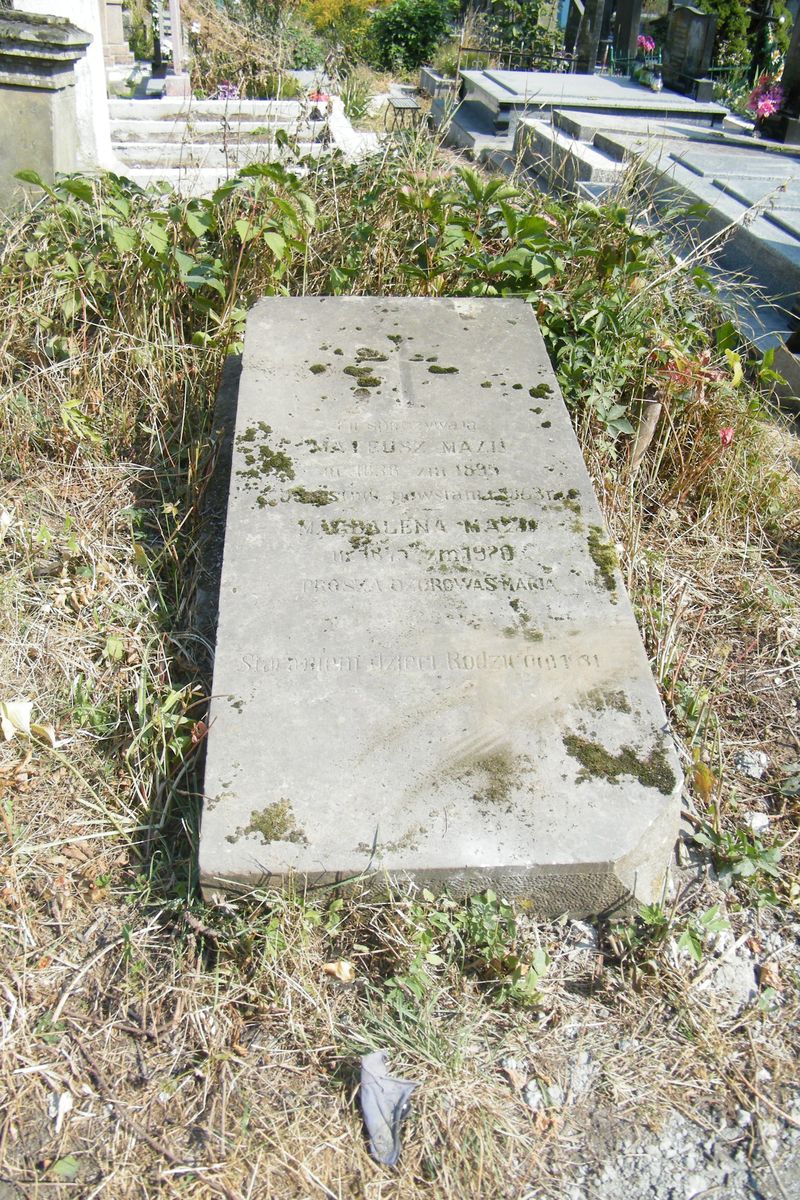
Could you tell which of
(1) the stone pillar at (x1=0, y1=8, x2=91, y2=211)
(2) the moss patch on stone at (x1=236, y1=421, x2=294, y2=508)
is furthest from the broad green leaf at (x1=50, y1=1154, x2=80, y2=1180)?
(1) the stone pillar at (x1=0, y1=8, x2=91, y2=211)

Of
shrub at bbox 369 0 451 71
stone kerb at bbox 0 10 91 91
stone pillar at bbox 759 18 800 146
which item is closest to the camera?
stone kerb at bbox 0 10 91 91

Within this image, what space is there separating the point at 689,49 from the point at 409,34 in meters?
5.00

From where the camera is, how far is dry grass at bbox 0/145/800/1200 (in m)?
1.76

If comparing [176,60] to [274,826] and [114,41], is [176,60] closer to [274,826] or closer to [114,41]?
[114,41]

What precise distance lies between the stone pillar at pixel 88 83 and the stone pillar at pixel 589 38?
9406 mm

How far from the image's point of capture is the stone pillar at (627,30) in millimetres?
13859

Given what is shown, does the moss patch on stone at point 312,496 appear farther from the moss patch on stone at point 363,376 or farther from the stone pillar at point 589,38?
the stone pillar at point 589,38

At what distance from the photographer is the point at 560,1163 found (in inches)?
69.7

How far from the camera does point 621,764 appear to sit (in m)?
2.15

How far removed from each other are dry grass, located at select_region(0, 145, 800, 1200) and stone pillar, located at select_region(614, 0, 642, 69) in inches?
545

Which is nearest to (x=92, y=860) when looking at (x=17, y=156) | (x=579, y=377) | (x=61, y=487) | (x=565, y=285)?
(x=61, y=487)

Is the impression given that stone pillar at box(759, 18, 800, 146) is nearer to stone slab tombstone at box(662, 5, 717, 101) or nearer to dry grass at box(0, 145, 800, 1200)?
stone slab tombstone at box(662, 5, 717, 101)

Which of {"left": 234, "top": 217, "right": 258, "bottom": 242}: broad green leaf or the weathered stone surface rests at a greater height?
{"left": 234, "top": 217, "right": 258, "bottom": 242}: broad green leaf

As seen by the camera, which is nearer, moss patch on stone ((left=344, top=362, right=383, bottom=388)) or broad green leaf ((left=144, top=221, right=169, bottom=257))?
moss patch on stone ((left=344, top=362, right=383, bottom=388))
